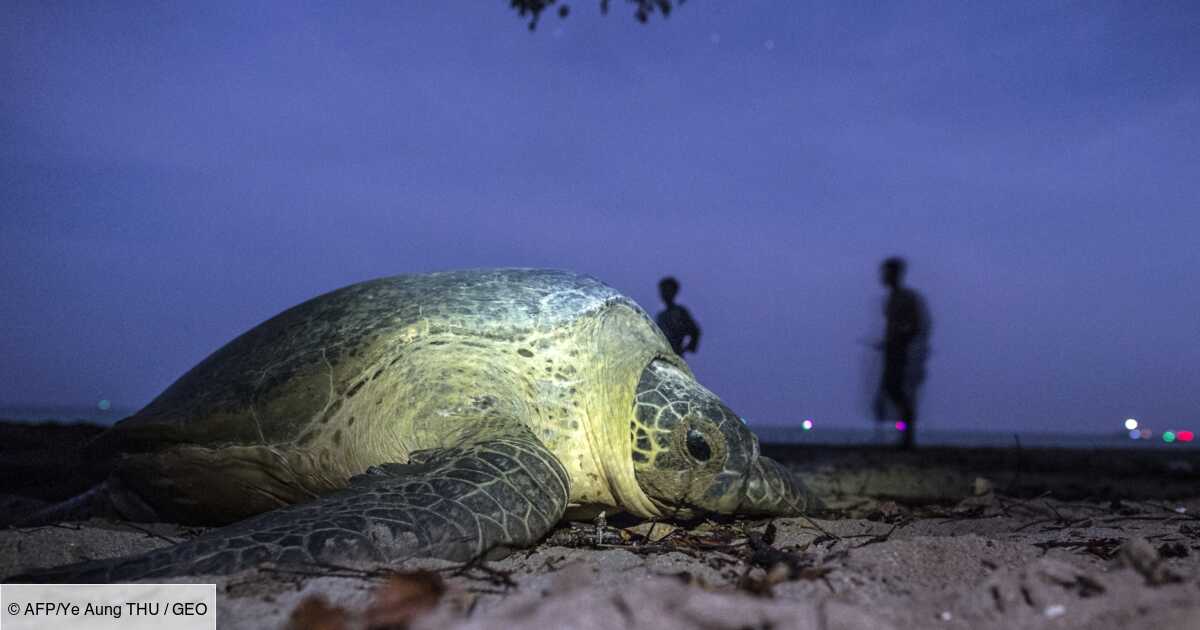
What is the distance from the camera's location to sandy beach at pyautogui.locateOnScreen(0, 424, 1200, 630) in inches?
41.1

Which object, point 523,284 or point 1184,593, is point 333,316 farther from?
point 1184,593

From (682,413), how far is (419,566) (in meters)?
1.67

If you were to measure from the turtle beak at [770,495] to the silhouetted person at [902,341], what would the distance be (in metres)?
5.64

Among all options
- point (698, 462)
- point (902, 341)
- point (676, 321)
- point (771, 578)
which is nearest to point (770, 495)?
point (698, 462)

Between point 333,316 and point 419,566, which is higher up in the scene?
point 333,316

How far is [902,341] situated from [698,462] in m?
6.12

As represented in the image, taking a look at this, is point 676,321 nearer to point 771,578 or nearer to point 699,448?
point 699,448

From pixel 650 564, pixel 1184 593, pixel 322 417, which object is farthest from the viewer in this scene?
pixel 322 417

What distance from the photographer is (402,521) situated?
1.95 m

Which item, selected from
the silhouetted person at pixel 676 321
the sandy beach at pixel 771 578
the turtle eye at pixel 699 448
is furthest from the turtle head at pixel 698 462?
the silhouetted person at pixel 676 321

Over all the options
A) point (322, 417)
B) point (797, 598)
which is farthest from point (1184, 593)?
point (322, 417)

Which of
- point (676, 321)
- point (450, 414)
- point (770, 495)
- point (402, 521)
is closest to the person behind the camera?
point (402, 521)

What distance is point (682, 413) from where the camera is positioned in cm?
318

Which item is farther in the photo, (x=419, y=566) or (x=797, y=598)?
(x=419, y=566)
